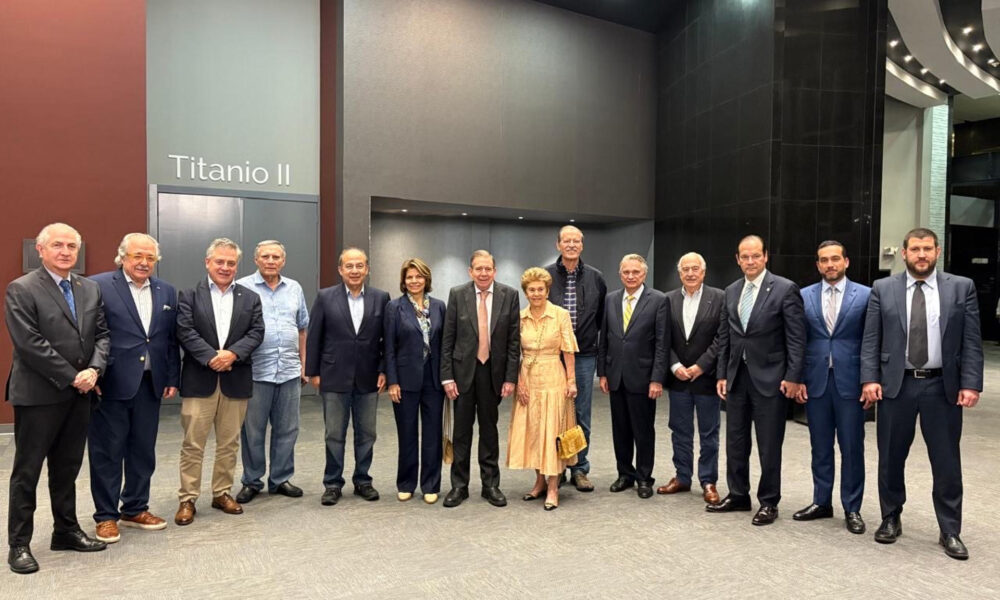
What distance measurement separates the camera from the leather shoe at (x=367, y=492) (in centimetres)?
448

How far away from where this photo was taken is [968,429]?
717 cm

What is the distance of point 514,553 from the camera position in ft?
11.8

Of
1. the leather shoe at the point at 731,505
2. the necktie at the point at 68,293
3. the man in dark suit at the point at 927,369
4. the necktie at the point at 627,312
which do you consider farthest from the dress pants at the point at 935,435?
the necktie at the point at 68,293

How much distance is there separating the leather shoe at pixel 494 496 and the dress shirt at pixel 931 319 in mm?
2514

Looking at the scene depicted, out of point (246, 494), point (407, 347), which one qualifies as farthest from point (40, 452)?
point (407, 347)

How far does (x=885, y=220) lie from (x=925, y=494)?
988 centimetres

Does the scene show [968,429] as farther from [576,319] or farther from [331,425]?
[331,425]

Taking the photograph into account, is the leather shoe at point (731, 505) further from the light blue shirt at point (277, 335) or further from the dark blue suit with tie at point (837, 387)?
the light blue shirt at point (277, 335)

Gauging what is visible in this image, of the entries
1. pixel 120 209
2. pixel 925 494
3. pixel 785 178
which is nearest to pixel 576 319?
pixel 925 494

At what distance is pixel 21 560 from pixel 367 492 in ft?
6.23

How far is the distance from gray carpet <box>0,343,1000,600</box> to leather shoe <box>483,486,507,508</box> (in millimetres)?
93

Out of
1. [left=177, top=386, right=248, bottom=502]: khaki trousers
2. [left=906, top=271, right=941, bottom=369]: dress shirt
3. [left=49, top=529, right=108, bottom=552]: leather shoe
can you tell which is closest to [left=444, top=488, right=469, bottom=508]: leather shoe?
[left=177, top=386, right=248, bottom=502]: khaki trousers

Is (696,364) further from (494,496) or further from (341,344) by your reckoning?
(341,344)

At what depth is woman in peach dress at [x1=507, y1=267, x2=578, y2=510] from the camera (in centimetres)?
430
